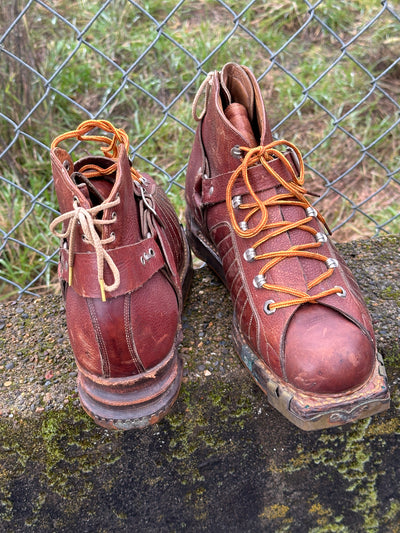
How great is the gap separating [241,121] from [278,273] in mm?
397

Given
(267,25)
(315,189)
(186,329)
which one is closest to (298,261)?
(186,329)

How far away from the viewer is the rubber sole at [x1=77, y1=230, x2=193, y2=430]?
1.12 meters

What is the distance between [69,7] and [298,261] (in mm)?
2392

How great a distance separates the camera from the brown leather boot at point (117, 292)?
3.39 ft

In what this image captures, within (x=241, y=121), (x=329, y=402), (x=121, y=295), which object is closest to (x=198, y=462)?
(x=329, y=402)

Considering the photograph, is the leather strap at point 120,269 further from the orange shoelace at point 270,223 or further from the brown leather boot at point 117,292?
the orange shoelace at point 270,223

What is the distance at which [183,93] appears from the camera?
7.70 ft

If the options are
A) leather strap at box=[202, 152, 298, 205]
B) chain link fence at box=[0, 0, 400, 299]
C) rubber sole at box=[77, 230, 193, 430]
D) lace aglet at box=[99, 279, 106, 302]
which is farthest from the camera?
chain link fence at box=[0, 0, 400, 299]

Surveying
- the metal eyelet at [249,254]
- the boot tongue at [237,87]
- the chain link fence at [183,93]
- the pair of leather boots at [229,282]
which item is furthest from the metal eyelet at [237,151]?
the chain link fence at [183,93]

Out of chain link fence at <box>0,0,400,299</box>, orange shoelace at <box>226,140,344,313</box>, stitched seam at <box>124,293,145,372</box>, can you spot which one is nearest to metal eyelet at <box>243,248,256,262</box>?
orange shoelace at <box>226,140,344,313</box>

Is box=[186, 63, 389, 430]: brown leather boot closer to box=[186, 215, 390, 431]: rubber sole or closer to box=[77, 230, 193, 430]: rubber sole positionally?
box=[186, 215, 390, 431]: rubber sole

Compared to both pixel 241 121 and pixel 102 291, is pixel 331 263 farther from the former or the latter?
pixel 102 291

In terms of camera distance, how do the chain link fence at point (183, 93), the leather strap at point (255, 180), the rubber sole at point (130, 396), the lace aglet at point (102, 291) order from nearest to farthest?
the lace aglet at point (102, 291), the rubber sole at point (130, 396), the leather strap at point (255, 180), the chain link fence at point (183, 93)

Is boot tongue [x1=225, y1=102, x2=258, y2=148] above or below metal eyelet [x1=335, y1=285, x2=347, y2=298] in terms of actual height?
above
